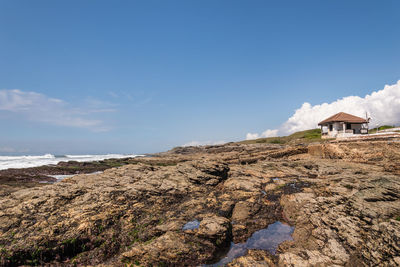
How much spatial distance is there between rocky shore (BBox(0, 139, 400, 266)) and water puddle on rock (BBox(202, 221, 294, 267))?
0.06 meters

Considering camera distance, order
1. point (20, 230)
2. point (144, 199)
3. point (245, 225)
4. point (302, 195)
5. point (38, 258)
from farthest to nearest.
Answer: point (302, 195)
point (144, 199)
point (245, 225)
point (20, 230)
point (38, 258)

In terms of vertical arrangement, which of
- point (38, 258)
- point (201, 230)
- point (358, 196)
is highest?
point (358, 196)

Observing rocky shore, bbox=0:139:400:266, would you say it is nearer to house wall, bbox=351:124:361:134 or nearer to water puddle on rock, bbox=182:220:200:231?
water puddle on rock, bbox=182:220:200:231

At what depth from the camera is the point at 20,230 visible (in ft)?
32.8

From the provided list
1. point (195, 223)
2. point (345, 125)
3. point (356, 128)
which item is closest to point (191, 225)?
point (195, 223)

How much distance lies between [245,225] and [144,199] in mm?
7385

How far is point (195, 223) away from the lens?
37.3 feet

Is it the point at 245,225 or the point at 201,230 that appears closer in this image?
the point at 201,230

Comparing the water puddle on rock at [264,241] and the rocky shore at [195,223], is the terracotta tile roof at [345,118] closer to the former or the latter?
the rocky shore at [195,223]

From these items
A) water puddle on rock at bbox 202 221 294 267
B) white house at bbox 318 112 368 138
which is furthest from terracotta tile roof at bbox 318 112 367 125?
water puddle on rock at bbox 202 221 294 267

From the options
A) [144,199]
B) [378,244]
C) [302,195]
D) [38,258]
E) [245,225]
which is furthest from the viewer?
[302,195]

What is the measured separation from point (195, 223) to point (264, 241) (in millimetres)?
4055

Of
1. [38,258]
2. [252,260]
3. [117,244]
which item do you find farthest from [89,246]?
[252,260]

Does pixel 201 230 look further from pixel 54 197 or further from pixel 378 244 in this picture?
pixel 54 197
